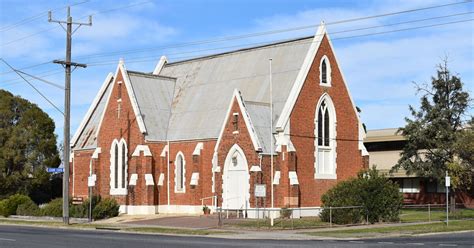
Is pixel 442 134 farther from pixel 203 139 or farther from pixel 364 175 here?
pixel 203 139

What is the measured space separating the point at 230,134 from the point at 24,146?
2799cm

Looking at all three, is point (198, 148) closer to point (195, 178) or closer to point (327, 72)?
point (195, 178)

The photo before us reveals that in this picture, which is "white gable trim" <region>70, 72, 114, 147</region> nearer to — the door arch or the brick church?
the brick church

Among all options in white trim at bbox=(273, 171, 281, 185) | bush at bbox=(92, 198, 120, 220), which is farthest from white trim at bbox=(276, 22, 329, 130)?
bush at bbox=(92, 198, 120, 220)

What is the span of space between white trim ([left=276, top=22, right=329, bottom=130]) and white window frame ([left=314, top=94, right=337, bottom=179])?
8.32 feet

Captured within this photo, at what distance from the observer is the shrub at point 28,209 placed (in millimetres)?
53119

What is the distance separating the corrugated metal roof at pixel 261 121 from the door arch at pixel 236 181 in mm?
1558

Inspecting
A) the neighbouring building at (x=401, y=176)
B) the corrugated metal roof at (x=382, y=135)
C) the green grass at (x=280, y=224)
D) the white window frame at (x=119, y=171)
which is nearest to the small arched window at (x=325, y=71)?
the green grass at (x=280, y=224)

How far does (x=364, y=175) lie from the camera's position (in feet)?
139

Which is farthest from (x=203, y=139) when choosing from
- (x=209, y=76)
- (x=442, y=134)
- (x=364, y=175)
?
(x=442, y=134)

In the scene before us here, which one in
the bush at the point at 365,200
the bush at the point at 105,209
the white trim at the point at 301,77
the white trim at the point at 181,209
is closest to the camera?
the bush at the point at 365,200

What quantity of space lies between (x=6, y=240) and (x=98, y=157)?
2809cm

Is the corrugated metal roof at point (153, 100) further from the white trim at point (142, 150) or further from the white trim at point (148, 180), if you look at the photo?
the white trim at point (148, 180)

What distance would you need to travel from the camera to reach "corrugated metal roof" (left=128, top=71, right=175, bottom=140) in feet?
174
